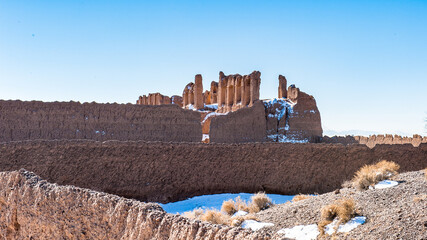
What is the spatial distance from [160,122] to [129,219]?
16.4 metres

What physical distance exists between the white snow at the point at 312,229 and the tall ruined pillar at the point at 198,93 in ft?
105

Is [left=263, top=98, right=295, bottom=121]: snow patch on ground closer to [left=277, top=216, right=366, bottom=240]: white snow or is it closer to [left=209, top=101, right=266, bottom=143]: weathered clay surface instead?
[left=209, top=101, right=266, bottom=143]: weathered clay surface

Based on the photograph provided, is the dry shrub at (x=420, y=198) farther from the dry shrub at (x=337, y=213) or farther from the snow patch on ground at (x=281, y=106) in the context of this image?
the snow patch on ground at (x=281, y=106)

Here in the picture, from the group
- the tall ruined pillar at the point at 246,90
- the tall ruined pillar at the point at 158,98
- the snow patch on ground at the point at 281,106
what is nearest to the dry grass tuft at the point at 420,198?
the snow patch on ground at the point at 281,106

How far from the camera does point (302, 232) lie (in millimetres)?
10438

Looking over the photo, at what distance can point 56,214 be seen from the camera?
7.08 metres

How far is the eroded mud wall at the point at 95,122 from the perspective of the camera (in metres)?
18.8

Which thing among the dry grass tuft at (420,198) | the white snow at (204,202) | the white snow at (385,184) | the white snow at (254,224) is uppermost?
the white snow at (385,184)

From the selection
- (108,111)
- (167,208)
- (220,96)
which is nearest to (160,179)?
(167,208)

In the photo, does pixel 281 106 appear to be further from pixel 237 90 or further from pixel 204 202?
pixel 204 202

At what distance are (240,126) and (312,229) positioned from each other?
1688 cm

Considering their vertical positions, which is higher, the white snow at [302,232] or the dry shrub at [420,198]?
the dry shrub at [420,198]

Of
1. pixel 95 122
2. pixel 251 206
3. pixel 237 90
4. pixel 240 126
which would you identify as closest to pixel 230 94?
pixel 237 90

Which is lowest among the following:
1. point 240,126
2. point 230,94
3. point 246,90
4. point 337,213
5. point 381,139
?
point 337,213
